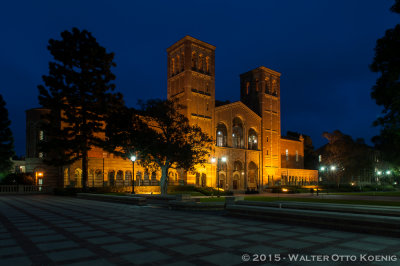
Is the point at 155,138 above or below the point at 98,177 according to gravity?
above

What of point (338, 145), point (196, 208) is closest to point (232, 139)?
point (338, 145)

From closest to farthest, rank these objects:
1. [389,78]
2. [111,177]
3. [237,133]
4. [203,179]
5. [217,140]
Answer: [389,78], [111,177], [203,179], [217,140], [237,133]

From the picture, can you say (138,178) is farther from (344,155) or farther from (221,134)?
(344,155)

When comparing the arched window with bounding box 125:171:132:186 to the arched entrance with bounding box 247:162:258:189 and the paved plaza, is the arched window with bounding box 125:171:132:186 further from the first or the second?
the paved plaza

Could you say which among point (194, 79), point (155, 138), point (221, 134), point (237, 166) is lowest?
point (237, 166)

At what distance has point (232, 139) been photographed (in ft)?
191

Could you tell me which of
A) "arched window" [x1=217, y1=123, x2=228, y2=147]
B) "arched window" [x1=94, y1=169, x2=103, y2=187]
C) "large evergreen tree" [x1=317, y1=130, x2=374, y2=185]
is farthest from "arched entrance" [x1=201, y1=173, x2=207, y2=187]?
"large evergreen tree" [x1=317, y1=130, x2=374, y2=185]

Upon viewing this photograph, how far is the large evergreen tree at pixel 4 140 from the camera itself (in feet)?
140

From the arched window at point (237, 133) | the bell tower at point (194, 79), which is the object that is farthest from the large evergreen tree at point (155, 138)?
the arched window at point (237, 133)

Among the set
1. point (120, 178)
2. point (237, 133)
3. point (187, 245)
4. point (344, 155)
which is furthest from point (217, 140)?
point (187, 245)

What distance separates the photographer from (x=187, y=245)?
308 inches

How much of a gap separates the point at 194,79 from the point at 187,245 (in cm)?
4624

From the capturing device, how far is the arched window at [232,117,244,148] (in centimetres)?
5928

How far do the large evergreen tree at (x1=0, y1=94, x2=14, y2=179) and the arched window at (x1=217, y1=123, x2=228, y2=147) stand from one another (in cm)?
3255
